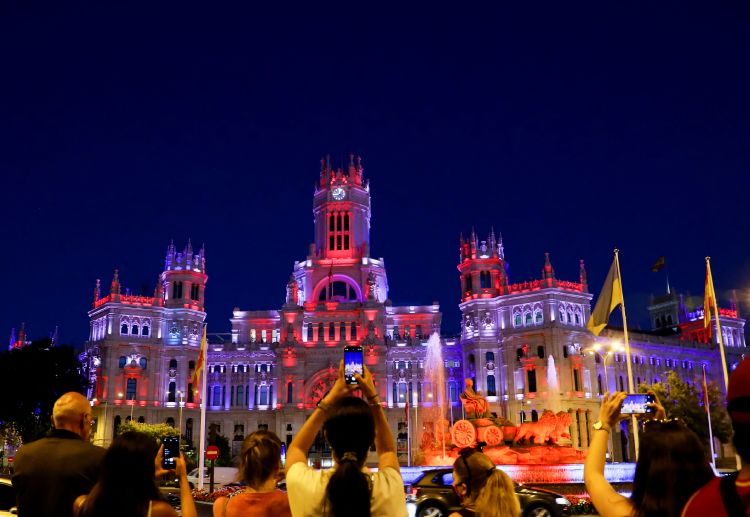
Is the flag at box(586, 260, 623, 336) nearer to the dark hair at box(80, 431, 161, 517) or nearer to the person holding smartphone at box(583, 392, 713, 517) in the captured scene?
the person holding smartphone at box(583, 392, 713, 517)

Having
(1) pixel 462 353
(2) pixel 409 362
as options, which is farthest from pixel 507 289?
(2) pixel 409 362

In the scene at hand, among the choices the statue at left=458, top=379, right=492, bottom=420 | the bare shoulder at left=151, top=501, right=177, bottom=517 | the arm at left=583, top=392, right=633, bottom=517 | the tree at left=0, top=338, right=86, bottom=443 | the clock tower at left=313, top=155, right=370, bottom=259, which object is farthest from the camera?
the clock tower at left=313, top=155, right=370, bottom=259

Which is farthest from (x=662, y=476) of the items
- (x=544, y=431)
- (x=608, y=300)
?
(x=544, y=431)

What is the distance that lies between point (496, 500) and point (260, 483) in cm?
217

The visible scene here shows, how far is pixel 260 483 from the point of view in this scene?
657cm

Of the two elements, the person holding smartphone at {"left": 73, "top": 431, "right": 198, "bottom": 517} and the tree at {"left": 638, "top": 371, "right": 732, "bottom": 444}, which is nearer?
the person holding smartphone at {"left": 73, "top": 431, "right": 198, "bottom": 517}

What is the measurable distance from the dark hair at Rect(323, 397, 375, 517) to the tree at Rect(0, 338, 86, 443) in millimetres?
56129

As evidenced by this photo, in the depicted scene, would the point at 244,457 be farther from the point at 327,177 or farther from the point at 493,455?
the point at 327,177

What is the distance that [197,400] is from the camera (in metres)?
89.8

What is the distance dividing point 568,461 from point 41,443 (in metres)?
38.5

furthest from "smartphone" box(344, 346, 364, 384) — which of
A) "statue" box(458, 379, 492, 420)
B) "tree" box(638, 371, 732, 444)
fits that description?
"tree" box(638, 371, 732, 444)

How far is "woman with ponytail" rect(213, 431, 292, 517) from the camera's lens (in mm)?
6480

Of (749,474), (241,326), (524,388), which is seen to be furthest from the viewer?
(241,326)

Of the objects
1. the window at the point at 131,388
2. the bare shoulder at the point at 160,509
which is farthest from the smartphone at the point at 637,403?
the window at the point at 131,388
